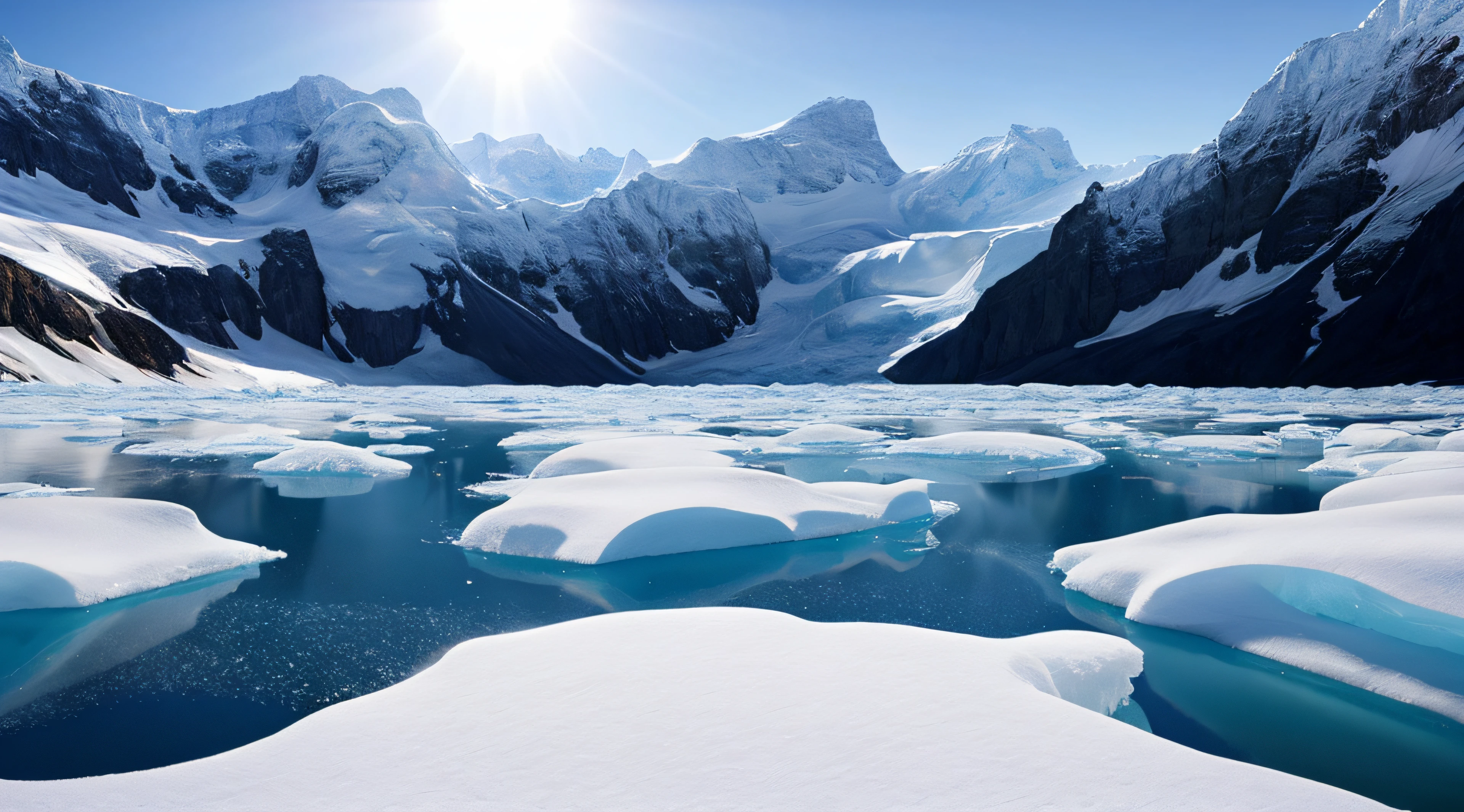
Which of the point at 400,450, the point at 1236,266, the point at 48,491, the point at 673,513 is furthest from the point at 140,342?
the point at 1236,266

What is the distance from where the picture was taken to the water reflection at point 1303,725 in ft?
14.9

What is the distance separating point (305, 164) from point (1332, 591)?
10855 centimetres

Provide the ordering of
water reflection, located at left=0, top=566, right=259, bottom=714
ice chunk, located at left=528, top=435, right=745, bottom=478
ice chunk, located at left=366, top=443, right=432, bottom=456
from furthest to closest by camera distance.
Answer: ice chunk, located at left=366, top=443, right=432, bottom=456 → ice chunk, located at left=528, top=435, right=745, bottom=478 → water reflection, located at left=0, top=566, right=259, bottom=714

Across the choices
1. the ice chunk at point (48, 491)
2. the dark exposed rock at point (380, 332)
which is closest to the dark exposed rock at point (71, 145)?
the dark exposed rock at point (380, 332)

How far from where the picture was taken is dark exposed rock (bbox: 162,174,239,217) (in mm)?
84750

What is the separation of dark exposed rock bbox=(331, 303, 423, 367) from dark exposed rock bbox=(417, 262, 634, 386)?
6.33 ft

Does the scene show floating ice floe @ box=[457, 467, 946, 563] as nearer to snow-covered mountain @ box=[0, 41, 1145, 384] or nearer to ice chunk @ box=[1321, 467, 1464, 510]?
ice chunk @ box=[1321, 467, 1464, 510]

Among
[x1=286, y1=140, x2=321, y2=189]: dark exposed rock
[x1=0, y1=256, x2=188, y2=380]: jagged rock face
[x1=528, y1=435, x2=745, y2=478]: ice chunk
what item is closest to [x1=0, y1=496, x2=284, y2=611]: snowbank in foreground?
[x1=528, y1=435, x2=745, y2=478]: ice chunk

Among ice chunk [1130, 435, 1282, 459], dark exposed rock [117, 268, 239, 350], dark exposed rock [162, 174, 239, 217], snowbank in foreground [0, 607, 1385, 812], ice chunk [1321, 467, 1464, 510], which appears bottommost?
snowbank in foreground [0, 607, 1385, 812]

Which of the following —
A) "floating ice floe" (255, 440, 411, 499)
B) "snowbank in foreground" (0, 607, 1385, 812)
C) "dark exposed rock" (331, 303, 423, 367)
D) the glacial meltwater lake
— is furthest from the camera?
"dark exposed rock" (331, 303, 423, 367)

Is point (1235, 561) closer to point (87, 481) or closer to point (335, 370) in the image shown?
point (87, 481)

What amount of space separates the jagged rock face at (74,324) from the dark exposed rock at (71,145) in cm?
3150

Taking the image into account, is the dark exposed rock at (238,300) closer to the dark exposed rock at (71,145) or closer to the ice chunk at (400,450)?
the dark exposed rock at (71,145)

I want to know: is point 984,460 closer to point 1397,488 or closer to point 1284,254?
point 1397,488
